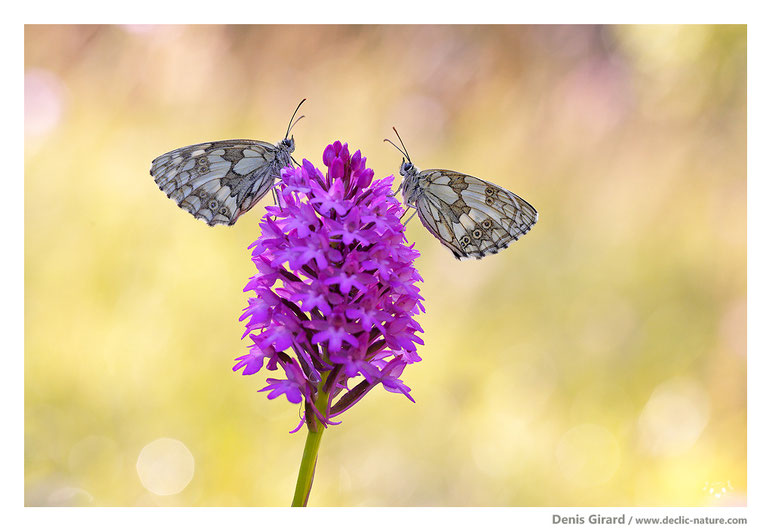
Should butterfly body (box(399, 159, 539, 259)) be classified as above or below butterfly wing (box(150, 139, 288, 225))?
below

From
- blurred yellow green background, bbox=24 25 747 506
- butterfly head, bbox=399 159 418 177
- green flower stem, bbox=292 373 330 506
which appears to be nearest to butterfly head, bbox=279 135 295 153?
butterfly head, bbox=399 159 418 177

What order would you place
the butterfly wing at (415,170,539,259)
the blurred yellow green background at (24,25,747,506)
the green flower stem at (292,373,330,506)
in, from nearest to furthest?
the green flower stem at (292,373,330,506), the butterfly wing at (415,170,539,259), the blurred yellow green background at (24,25,747,506)

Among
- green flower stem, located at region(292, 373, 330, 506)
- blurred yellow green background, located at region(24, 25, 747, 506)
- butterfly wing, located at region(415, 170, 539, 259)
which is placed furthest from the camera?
blurred yellow green background, located at region(24, 25, 747, 506)

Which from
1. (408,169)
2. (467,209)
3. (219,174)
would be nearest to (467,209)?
(467,209)

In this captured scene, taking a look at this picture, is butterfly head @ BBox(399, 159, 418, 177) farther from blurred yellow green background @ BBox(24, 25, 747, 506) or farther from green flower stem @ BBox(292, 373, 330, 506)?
blurred yellow green background @ BBox(24, 25, 747, 506)

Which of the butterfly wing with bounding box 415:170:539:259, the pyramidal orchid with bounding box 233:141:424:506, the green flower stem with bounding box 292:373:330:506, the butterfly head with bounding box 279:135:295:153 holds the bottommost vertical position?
the green flower stem with bounding box 292:373:330:506

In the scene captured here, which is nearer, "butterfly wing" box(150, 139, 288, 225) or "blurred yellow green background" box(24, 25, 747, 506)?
"butterfly wing" box(150, 139, 288, 225)

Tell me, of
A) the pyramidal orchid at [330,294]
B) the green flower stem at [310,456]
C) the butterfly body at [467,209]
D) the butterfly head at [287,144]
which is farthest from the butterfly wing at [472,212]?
the green flower stem at [310,456]
